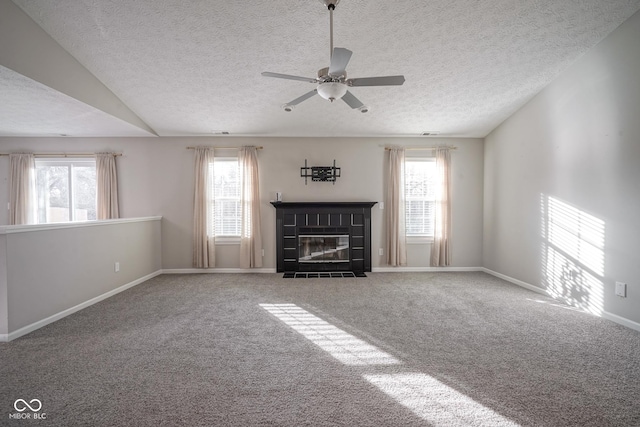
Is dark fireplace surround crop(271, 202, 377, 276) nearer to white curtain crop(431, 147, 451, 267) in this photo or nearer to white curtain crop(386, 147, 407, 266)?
white curtain crop(386, 147, 407, 266)

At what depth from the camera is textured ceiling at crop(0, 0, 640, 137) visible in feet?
8.98

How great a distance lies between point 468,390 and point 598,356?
4.56 feet

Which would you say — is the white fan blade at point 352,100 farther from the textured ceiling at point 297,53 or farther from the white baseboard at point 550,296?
the white baseboard at point 550,296

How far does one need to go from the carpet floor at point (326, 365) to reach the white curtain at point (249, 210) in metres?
1.60

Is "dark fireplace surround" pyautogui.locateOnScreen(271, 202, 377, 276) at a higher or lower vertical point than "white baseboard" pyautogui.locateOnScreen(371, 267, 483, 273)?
higher

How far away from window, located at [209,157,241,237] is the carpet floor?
1877 mm

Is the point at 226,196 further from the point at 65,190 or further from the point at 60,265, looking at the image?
the point at 65,190

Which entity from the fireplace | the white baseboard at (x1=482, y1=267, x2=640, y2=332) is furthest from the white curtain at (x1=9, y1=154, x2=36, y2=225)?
the white baseboard at (x1=482, y1=267, x2=640, y2=332)

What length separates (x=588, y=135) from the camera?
337cm

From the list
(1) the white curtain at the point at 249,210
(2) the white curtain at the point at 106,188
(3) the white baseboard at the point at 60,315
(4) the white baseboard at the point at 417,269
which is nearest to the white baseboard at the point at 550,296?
(4) the white baseboard at the point at 417,269

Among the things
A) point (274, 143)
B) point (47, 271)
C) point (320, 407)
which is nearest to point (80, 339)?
point (47, 271)

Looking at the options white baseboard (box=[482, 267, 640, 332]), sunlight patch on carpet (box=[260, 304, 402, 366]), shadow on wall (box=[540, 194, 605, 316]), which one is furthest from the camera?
shadow on wall (box=[540, 194, 605, 316])

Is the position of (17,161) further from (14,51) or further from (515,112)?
(515,112)

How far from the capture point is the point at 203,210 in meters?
5.21
